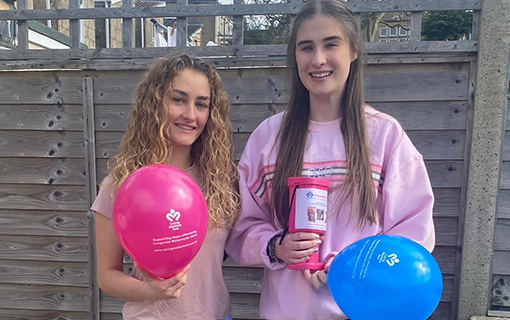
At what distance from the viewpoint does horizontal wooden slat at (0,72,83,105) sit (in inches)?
120

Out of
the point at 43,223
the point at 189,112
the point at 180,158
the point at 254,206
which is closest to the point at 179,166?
the point at 180,158

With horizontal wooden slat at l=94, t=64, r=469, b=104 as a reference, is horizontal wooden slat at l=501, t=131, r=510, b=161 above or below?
below

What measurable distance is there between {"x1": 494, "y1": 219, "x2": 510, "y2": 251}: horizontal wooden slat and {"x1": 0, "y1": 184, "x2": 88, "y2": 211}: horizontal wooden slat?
283 centimetres

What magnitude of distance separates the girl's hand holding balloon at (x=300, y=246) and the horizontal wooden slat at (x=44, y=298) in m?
2.23

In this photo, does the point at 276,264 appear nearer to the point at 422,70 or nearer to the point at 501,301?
the point at 422,70

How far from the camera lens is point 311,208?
4.89 ft

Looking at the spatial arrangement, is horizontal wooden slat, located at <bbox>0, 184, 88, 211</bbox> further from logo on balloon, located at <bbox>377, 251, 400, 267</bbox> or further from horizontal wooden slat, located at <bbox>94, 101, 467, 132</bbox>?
logo on balloon, located at <bbox>377, 251, 400, 267</bbox>

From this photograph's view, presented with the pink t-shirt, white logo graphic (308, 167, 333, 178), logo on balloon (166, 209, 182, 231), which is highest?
white logo graphic (308, 167, 333, 178)

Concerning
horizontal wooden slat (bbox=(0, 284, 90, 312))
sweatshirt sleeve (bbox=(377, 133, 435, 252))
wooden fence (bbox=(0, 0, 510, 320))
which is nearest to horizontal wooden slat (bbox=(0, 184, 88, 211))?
wooden fence (bbox=(0, 0, 510, 320))

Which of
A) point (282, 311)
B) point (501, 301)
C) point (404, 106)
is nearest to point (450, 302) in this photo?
point (501, 301)

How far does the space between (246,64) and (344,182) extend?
1.50m

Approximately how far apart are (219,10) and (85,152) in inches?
54.0

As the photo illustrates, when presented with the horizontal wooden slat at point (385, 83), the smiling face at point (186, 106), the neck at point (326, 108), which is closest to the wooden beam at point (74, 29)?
the horizontal wooden slat at point (385, 83)

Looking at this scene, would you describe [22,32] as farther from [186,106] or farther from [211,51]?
[186,106]
